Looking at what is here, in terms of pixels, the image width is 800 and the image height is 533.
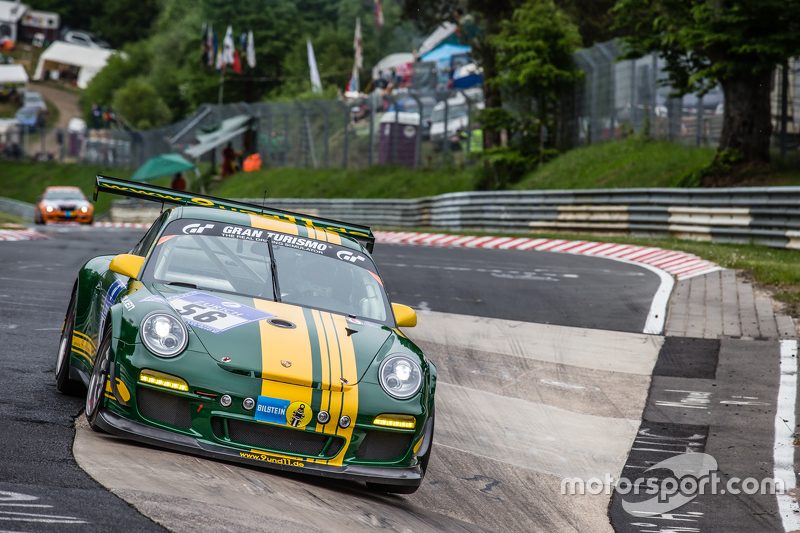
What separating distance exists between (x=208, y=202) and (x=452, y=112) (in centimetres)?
2983

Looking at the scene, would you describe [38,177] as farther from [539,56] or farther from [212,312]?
[212,312]

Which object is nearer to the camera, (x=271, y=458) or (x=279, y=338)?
(x=271, y=458)

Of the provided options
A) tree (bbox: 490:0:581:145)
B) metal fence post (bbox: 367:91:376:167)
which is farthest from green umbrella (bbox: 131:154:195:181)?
tree (bbox: 490:0:581:145)

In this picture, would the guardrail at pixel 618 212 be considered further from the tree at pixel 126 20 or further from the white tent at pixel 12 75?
the tree at pixel 126 20

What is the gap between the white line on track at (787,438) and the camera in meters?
7.05

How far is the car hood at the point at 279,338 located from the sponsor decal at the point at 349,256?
0.74 m

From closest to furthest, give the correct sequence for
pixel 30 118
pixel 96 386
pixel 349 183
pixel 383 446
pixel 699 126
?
pixel 383 446
pixel 96 386
pixel 699 126
pixel 349 183
pixel 30 118

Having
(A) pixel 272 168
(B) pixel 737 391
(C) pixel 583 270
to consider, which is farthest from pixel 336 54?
(B) pixel 737 391

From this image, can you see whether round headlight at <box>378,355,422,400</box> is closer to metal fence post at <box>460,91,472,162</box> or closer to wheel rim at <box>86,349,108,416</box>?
wheel rim at <box>86,349,108,416</box>

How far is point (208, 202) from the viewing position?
27.2 ft

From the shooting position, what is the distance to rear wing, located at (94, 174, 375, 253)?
809 centimetres

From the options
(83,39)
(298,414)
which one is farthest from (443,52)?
(83,39)

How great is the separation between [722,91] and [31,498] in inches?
931

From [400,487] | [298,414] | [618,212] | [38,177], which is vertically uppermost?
[298,414]
